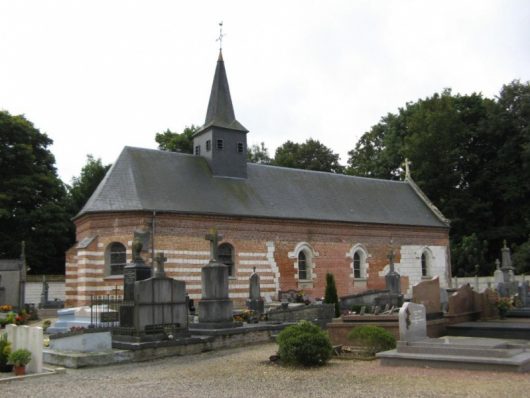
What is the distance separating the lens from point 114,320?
15094 millimetres

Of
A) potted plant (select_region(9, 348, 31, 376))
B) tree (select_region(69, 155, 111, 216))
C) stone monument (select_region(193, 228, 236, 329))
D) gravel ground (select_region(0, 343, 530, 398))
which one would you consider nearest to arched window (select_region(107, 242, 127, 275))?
stone monument (select_region(193, 228, 236, 329))

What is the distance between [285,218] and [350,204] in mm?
5508

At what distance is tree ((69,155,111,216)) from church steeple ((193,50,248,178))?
17109mm

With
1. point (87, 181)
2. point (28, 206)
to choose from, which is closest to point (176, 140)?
point (87, 181)

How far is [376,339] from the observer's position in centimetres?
1223

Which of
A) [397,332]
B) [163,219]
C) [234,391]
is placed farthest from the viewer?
[163,219]

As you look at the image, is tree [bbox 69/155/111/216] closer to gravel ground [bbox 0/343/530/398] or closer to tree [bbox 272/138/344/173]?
tree [bbox 272/138/344/173]

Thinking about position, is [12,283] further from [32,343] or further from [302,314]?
[32,343]

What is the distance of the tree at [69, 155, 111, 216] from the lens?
143ft

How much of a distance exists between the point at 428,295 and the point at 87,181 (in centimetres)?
3621

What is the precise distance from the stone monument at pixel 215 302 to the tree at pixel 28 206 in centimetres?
2417

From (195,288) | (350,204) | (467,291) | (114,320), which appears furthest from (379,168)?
(114,320)

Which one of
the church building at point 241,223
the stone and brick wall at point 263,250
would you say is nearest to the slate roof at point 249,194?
the church building at point 241,223

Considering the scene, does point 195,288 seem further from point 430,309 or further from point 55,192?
point 55,192
